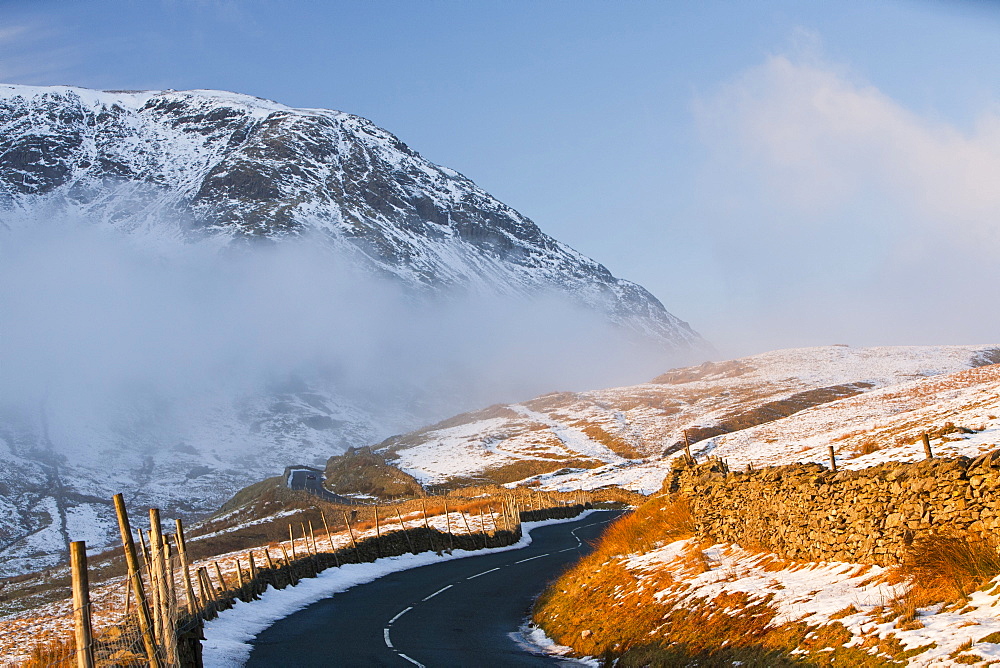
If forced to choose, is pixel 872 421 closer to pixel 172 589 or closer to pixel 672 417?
pixel 672 417

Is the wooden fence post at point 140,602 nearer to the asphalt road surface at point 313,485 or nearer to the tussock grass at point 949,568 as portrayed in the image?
the tussock grass at point 949,568

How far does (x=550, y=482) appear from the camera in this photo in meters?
86.9

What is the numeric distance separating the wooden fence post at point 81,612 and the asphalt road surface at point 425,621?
7.12 meters

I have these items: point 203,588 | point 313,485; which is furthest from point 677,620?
point 313,485

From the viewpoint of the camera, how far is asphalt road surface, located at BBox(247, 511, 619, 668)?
17.2 meters

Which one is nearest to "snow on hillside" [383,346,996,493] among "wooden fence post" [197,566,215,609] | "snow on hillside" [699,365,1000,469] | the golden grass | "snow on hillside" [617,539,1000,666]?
"snow on hillside" [699,365,1000,469]

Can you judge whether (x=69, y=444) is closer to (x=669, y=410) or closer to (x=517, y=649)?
(x=669, y=410)

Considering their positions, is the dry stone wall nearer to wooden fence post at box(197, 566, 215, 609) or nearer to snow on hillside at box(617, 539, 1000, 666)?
snow on hillside at box(617, 539, 1000, 666)

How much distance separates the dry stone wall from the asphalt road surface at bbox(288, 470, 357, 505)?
6691 centimetres

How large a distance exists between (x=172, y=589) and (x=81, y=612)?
3597mm

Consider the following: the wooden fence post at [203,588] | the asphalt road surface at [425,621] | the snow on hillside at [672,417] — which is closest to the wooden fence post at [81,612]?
the asphalt road surface at [425,621]

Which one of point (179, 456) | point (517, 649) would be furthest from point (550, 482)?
point (179, 456)

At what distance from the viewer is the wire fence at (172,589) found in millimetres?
11578

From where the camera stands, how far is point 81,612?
9875 millimetres
